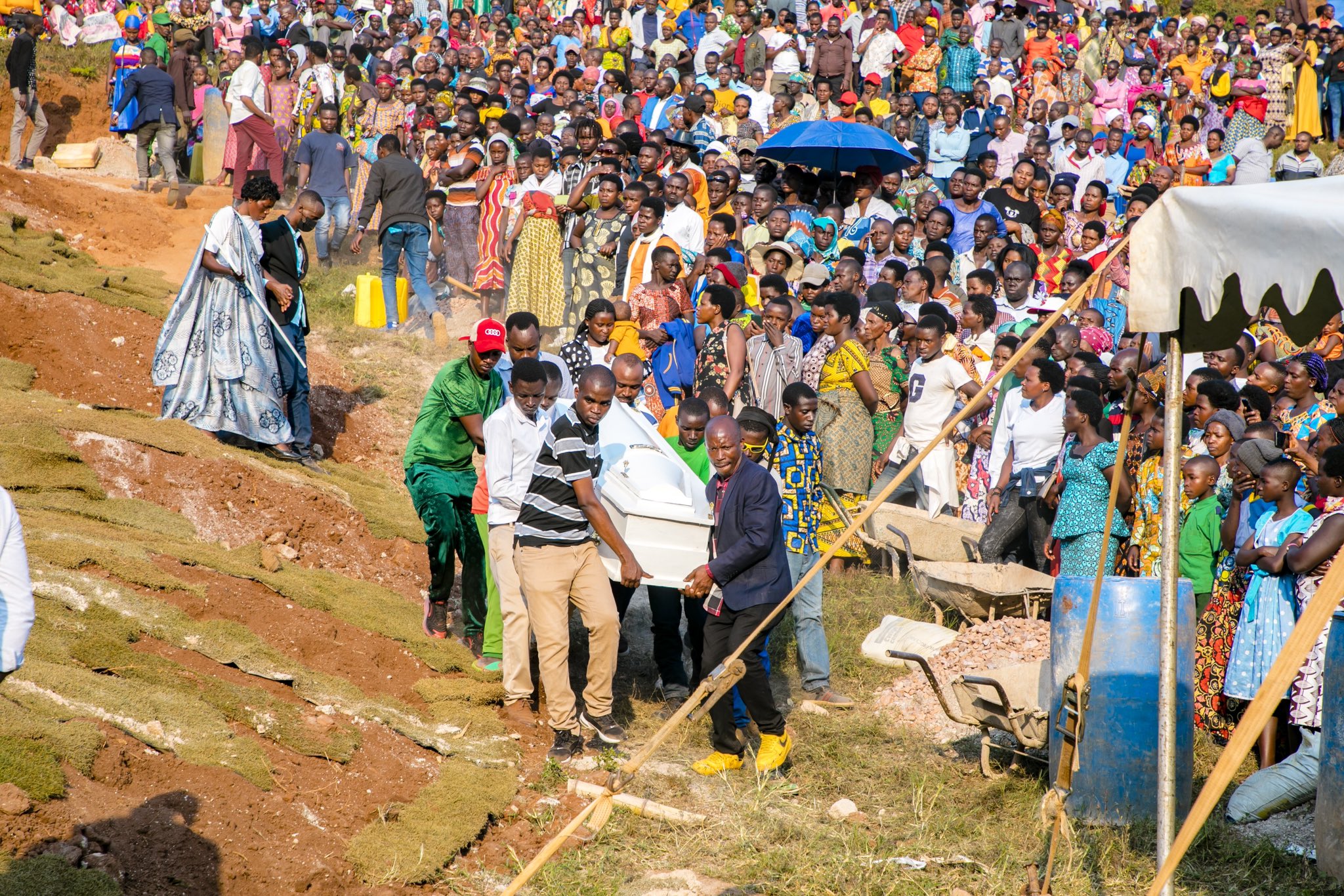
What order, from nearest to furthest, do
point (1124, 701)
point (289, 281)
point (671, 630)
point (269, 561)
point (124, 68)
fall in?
point (1124, 701)
point (671, 630)
point (269, 561)
point (289, 281)
point (124, 68)

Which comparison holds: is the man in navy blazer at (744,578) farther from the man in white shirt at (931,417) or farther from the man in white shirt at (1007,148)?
the man in white shirt at (1007,148)

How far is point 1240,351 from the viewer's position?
851cm

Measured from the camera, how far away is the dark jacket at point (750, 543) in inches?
247

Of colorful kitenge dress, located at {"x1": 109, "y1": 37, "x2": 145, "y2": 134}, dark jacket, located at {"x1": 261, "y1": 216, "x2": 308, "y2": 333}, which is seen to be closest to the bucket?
dark jacket, located at {"x1": 261, "y1": 216, "x2": 308, "y2": 333}

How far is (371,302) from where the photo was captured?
544 inches

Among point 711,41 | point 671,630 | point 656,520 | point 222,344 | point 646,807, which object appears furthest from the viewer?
point 711,41

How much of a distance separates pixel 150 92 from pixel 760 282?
9.75 metres

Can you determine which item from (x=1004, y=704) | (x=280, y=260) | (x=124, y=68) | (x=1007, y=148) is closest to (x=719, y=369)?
(x=280, y=260)

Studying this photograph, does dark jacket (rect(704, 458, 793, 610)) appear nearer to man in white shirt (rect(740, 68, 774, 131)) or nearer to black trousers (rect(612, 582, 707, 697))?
black trousers (rect(612, 582, 707, 697))

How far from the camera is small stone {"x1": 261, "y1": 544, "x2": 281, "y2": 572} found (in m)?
8.02

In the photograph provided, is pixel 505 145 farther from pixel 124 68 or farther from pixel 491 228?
pixel 124 68

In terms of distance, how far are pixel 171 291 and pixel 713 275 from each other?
20.4 feet

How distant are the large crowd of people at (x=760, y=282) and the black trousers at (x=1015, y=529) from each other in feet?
0.08

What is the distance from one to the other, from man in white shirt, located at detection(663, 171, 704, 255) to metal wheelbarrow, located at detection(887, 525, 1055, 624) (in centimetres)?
454
